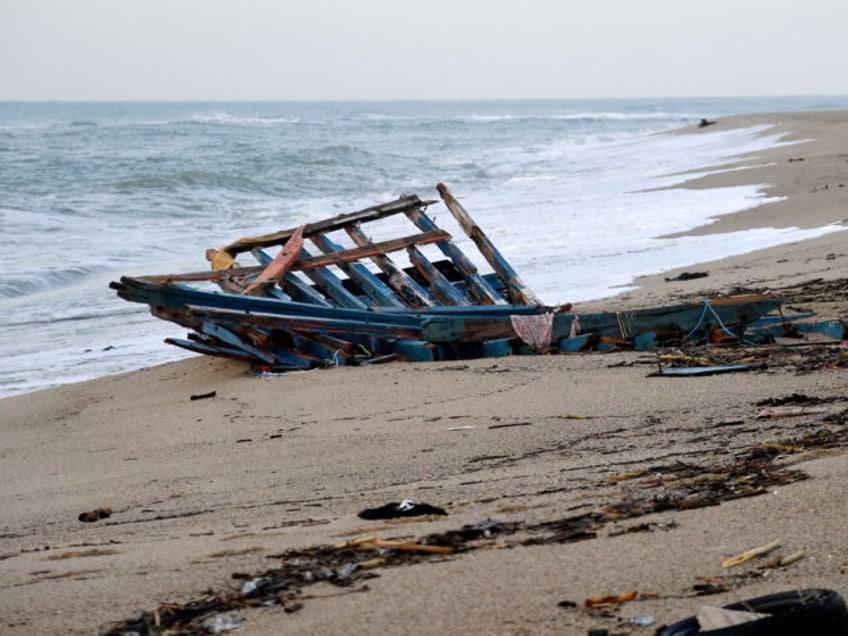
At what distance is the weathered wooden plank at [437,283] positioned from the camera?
27.0 feet

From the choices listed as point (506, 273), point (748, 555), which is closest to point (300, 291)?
point (506, 273)

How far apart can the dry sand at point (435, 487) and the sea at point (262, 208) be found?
255 cm

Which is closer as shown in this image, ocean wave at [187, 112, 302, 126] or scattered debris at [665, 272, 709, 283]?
scattered debris at [665, 272, 709, 283]

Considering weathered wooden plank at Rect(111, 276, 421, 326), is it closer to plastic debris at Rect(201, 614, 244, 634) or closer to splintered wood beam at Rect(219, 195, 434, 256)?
splintered wood beam at Rect(219, 195, 434, 256)

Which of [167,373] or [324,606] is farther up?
[324,606]

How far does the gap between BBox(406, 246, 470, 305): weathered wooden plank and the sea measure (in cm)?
205

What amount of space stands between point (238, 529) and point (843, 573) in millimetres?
1953

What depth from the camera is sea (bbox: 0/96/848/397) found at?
10492 millimetres

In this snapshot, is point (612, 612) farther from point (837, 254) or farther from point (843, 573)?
point (837, 254)

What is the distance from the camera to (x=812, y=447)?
386 centimetres

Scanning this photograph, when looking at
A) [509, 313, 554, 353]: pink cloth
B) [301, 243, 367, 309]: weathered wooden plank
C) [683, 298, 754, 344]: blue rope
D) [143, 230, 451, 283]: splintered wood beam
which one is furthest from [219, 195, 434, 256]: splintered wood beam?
[683, 298, 754, 344]: blue rope

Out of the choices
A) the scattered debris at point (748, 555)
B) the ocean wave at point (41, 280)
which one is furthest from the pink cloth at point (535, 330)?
the ocean wave at point (41, 280)

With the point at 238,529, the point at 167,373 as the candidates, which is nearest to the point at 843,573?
the point at 238,529

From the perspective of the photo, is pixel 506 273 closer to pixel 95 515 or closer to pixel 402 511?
pixel 95 515
